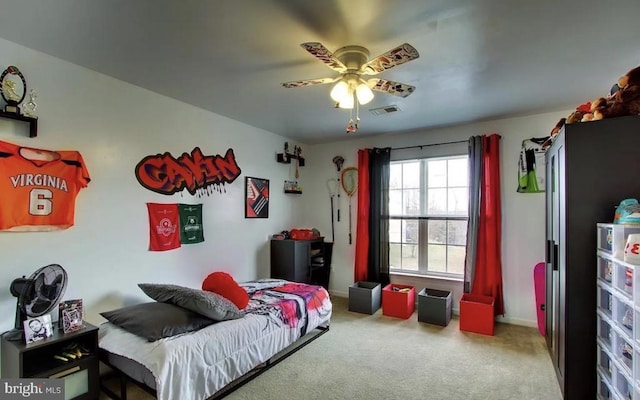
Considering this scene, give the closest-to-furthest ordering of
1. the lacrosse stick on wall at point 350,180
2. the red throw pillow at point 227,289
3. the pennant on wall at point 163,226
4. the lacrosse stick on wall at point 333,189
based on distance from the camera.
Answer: the red throw pillow at point 227,289 < the pennant on wall at point 163,226 < the lacrosse stick on wall at point 350,180 < the lacrosse stick on wall at point 333,189

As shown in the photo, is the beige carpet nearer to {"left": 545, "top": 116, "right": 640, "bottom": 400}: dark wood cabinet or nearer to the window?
{"left": 545, "top": 116, "right": 640, "bottom": 400}: dark wood cabinet

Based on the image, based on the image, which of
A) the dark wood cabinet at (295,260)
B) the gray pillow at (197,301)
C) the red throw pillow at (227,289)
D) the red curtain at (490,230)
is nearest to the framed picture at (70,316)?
the gray pillow at (197,301)

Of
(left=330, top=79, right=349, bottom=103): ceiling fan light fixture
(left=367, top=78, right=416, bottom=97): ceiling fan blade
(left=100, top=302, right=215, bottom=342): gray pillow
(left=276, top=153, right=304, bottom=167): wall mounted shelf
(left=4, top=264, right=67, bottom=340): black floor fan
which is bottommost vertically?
(left=100, top=302, right=215, bottom=342): gray pillow

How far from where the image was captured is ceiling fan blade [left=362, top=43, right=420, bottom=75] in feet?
5.61

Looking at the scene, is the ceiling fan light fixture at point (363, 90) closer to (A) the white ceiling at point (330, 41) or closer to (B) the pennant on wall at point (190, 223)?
(A) the white ceiling at point (330, 41)

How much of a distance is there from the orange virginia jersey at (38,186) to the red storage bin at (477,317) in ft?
12.4

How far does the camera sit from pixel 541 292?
133 inches

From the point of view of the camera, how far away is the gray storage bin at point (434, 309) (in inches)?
145

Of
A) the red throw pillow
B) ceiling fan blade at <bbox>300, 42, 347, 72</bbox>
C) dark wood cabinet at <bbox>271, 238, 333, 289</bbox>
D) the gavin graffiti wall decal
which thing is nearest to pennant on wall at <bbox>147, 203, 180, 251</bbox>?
the gavin graffiti wall decal

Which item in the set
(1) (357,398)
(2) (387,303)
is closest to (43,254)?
(1) (357,398)

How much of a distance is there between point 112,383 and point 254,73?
261 centimetres

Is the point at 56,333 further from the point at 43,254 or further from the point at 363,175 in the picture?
the point at 363,175

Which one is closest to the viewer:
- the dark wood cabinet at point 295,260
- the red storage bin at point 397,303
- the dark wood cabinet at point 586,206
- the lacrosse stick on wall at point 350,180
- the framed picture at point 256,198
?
the dark wood cabinet at point 586,206

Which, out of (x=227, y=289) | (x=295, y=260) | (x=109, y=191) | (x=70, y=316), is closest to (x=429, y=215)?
(x=295, y=260)
